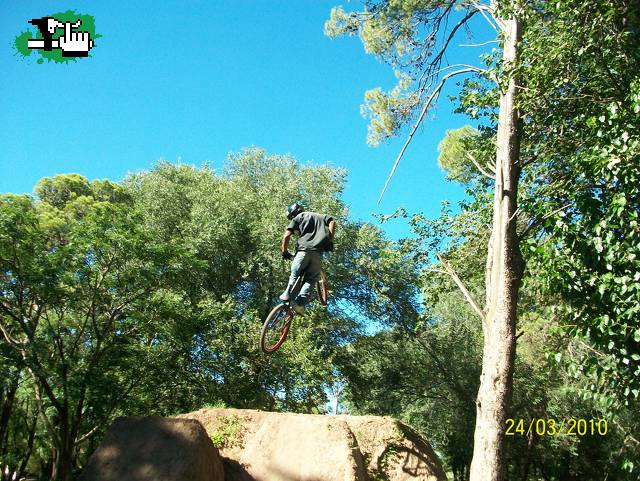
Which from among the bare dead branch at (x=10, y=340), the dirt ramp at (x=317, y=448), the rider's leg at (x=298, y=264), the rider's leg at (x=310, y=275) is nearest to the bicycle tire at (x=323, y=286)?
the rider's leg at (x=310, y=275)

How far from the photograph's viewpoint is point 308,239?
7.17 m

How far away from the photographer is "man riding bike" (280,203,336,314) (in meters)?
7.11

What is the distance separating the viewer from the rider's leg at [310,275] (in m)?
7.23

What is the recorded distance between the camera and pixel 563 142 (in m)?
8.23

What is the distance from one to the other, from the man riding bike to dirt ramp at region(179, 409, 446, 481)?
229 centimetres

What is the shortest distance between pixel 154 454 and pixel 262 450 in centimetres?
204

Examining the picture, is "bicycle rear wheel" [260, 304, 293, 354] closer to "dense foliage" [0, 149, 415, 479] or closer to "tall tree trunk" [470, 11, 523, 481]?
"dense foliage" [0, 149, 415, 479]

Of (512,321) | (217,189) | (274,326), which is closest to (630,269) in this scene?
(512,321)

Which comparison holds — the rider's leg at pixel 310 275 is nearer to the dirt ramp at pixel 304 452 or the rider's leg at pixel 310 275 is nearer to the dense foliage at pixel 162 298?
the dirt ramp at pixel 304 452

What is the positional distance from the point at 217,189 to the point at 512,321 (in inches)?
565

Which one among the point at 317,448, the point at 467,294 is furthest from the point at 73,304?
the point at 467,294

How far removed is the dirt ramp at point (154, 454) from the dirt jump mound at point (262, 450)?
12 millimetres

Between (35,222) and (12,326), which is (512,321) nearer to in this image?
(35,222)

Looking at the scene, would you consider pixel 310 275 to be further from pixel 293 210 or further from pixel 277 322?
pixel 277 322
